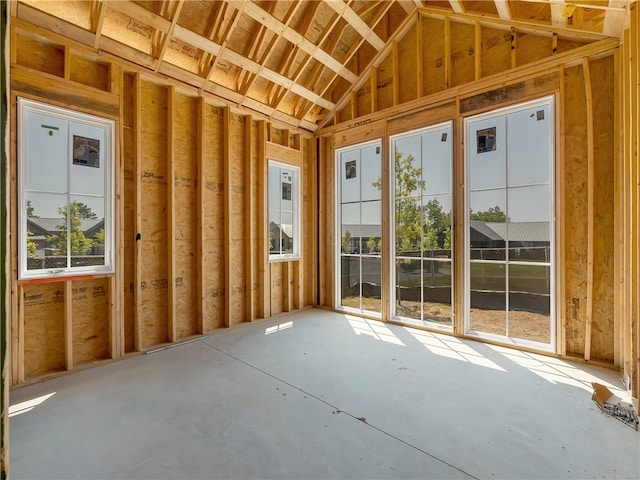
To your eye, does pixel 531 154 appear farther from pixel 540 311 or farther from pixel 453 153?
pixel 540 311

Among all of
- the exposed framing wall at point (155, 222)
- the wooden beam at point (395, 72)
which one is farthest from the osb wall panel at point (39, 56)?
the wooden beam at point (395, 72)

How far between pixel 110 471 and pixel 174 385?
1.07 metres

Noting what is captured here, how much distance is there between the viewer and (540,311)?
6555mm

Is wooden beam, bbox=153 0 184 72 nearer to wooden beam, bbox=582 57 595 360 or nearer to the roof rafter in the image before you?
the roof rafter

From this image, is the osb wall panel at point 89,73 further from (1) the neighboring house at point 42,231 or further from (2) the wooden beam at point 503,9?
(2) the wooden beam at point 503,9

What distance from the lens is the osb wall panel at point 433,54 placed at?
4410 mm

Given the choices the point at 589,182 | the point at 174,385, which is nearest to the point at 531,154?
the point at 589,182

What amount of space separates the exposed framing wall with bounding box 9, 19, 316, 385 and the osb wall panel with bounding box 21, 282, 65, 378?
0.03 feet

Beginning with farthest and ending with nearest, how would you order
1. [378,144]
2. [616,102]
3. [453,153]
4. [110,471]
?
[378,144]
[453,153]
[616,102]
[110,471]

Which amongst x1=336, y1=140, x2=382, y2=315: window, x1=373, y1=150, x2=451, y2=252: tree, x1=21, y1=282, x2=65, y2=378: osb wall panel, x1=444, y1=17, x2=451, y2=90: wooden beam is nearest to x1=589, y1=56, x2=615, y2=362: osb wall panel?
x1=444, y1=17, x2=451, y2=90: wooden beam

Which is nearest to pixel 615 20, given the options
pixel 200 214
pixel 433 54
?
pixel 433 54

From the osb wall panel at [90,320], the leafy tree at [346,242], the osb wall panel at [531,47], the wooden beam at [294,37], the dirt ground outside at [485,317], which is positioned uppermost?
the wooden beam at [294,37]

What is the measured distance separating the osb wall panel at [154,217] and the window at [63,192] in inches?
16.3

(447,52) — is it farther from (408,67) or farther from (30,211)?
(30,211)
